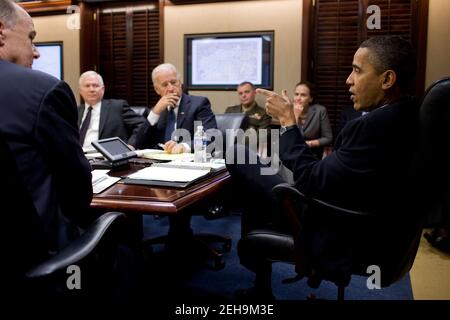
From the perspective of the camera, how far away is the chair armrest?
94 centimetres

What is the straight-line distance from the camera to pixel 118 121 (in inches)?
128

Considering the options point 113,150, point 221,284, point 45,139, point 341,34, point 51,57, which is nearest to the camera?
point 45,139

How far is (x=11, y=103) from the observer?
102 centimetres

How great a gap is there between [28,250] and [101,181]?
2.52 feet

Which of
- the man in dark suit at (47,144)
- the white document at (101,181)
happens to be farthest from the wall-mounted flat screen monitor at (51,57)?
the man in dark suit at (47,144)

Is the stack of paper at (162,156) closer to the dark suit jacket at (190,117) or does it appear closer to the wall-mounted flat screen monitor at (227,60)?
the dark suit jacket at (190,117)

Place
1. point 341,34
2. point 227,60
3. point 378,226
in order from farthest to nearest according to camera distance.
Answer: point 227,60 → point 341,34 → point 378,226

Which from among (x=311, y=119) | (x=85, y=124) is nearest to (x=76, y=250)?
(x=85, y=124)

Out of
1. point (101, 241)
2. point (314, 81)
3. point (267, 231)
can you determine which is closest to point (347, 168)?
point (267, 231)

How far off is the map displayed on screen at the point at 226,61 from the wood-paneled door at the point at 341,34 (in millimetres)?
547

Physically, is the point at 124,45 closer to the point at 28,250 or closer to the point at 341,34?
the point at 341,34

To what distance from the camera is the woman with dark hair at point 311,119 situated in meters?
4.01
